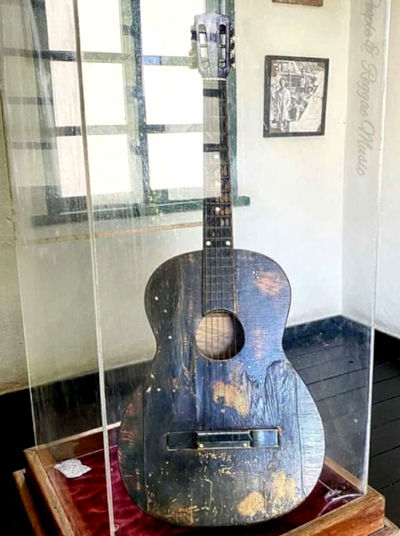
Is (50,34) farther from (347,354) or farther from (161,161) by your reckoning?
(347,354)

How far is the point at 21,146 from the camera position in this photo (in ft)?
4.17

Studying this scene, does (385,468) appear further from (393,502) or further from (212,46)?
(212,46)

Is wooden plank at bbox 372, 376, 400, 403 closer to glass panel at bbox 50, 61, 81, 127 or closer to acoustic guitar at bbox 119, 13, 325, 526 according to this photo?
acoustic guitar at bbox 119, 13, 325, 526

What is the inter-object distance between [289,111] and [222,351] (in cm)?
98

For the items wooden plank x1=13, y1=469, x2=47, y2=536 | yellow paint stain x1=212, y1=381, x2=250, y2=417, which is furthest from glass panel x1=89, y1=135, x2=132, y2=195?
wooden plank x1=13, y1=469, x2=47, y2=536

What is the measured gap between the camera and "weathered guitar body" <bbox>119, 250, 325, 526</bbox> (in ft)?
3.20

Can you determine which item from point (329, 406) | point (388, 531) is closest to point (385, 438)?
point (329, 406)

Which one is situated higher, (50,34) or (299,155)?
(50,34)

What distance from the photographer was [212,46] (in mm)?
975

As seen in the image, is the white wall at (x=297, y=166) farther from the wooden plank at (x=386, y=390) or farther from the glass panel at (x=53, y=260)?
the glass panel at (x=53, y=260)

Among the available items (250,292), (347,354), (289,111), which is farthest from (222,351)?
(289,111)

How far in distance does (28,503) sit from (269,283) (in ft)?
2.56

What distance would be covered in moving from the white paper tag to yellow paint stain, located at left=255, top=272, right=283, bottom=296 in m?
0.61

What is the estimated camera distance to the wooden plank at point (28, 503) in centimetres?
115
